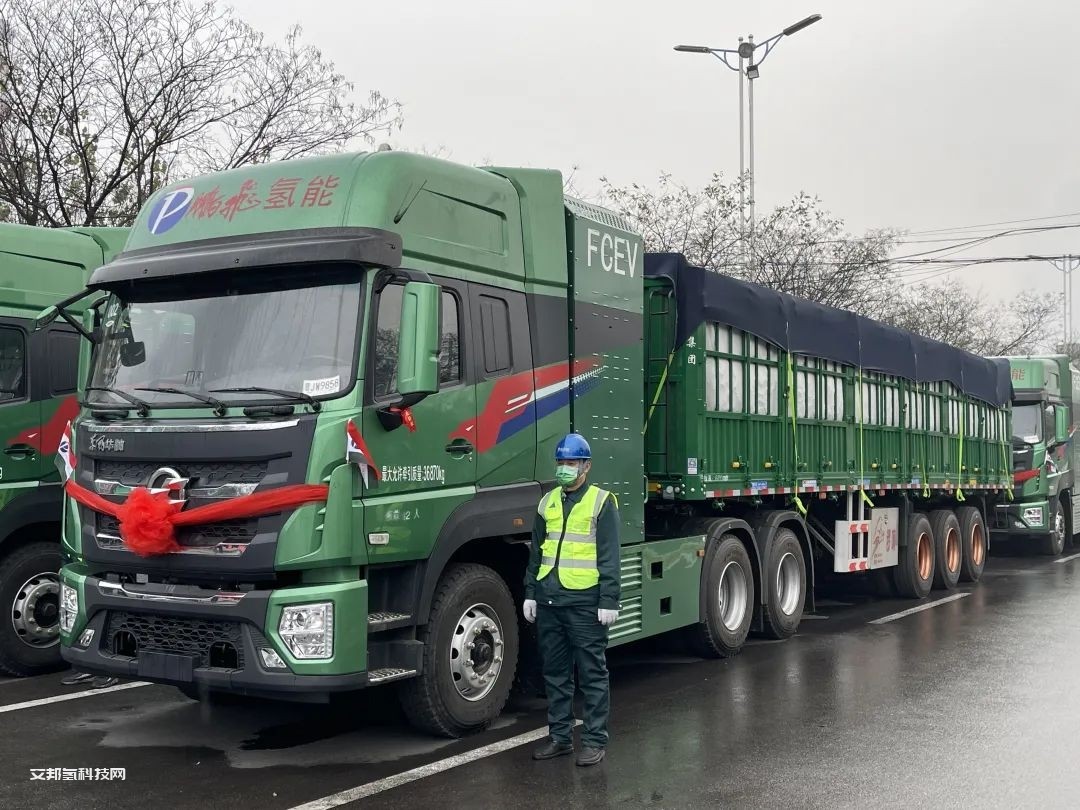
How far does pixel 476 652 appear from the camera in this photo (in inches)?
271

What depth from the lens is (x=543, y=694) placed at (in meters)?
7.61

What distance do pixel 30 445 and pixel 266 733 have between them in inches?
124

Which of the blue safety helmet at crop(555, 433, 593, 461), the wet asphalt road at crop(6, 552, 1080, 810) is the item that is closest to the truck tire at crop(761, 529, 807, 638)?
the wet asphalt road at crop(6, 552, 1080, 810)

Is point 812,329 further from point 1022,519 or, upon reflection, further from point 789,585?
point 1022,519

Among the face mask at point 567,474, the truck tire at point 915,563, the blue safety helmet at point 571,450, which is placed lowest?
the truck tire at point 915,563

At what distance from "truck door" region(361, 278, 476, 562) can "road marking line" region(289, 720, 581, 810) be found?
1137mm

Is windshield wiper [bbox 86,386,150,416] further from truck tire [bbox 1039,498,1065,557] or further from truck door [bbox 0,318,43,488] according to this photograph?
truck tire [bbox 1039,498,1065,557]

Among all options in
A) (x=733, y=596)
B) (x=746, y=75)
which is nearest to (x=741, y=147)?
(x=746, y=75)

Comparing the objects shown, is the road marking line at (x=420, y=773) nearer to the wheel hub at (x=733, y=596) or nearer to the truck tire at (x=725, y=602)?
the truck tire at (x=725, y=602)

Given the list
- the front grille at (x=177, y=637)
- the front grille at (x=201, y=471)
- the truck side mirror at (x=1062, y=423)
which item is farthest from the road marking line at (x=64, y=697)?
the truck side mirror at (x=1062, y=423)

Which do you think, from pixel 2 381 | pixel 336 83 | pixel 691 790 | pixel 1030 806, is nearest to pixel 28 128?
pixel 336 83

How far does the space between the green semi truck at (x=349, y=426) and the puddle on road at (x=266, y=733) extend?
39 centimetres

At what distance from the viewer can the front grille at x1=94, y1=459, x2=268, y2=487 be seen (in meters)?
5.93

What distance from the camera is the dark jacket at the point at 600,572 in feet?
20.7
